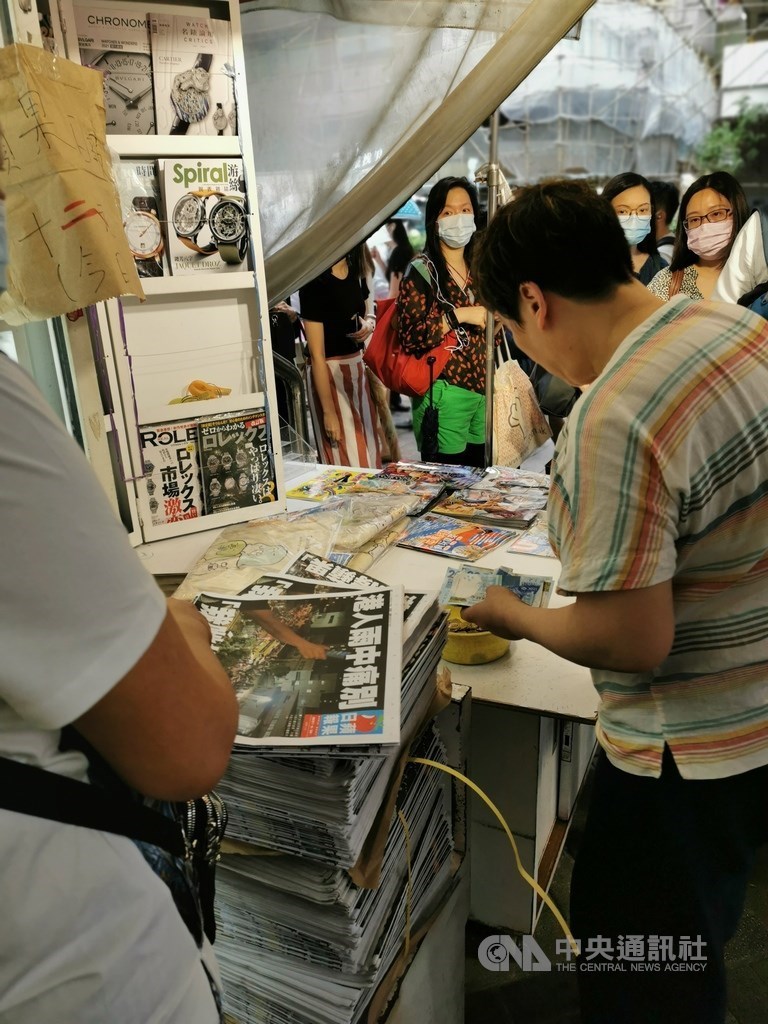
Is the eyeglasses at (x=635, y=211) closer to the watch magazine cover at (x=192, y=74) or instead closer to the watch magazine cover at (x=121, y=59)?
the watch magazine cover at (x=192, y=74)

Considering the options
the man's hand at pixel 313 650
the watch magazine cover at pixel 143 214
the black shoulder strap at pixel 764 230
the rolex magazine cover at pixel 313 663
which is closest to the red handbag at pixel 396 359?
the watch magazine cover at pixel 143 214

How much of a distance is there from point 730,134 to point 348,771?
1475cm

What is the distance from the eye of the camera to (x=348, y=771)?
845 millimetres

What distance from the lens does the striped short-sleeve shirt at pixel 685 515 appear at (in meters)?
0.83

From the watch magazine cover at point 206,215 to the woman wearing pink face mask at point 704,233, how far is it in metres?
1.75

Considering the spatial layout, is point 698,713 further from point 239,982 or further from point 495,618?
point 239,982

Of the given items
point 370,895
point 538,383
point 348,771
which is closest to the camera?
point 348,771

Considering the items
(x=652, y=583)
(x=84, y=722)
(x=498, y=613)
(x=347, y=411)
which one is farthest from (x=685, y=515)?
(x=347, y=411)

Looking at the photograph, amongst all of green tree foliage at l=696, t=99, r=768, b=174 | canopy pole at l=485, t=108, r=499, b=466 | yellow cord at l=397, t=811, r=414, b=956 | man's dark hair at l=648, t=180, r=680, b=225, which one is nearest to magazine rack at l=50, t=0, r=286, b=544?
canopy pole at l=485, t=108, r=499, b=466

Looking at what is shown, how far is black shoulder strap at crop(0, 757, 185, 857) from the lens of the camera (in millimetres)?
521

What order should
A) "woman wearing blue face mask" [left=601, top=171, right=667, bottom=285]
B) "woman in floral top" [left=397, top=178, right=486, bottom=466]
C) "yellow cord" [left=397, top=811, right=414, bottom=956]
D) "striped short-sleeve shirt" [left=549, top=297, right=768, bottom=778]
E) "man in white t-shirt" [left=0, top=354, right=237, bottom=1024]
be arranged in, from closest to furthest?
"man in white t-shirt" [left=0, top=354, right=237, bottom=1024] < "striped short-sleeve shirt" [left=549, top=297, right=768, bottom=778] < "yellow cord" [left=397, top=811, right=414, bottom=956] < "woman in floral top" [left=397, top=178, right=486, bottom=466] < "woman wearing blue face mask" [left=601, top=171, right=667, bottom=285]

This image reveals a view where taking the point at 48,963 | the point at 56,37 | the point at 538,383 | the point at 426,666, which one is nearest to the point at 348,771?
the point at 426,666

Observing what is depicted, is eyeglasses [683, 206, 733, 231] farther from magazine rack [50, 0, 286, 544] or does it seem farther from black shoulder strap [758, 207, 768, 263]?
magazine rack [50, 0, 286, 544]

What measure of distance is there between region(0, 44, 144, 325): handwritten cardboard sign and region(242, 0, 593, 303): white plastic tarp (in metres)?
0.60
